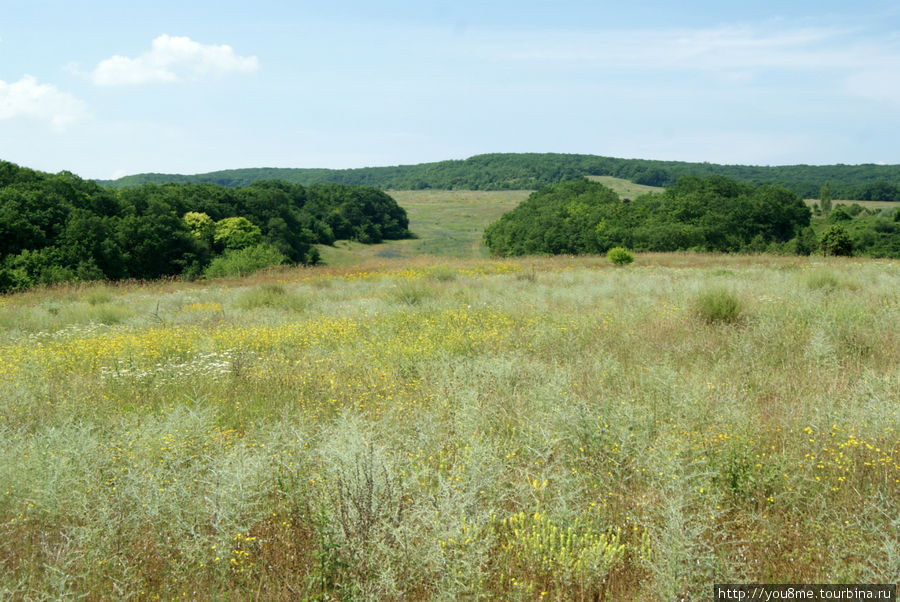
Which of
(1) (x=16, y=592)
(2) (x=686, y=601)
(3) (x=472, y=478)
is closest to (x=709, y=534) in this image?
(2) (x=686, y=601)

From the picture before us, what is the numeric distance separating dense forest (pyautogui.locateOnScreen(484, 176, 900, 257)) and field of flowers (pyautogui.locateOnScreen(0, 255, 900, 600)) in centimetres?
4800

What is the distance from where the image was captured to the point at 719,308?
8.66 meters

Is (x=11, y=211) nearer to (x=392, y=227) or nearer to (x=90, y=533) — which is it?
(x=90, y=533)

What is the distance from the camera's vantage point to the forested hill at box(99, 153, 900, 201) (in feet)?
404

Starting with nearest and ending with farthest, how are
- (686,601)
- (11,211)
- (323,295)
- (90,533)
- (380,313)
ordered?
(686,601)
(90,533)
(380,313)
(323,295)
(11,211)

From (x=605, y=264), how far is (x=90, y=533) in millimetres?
26876

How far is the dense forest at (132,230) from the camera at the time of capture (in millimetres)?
31562

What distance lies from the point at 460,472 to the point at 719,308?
268 inches

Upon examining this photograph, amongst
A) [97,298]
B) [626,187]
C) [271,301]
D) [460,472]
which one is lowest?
[97,298]

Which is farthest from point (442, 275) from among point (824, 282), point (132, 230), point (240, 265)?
point (132, 230)

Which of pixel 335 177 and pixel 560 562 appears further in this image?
pixel 335 177

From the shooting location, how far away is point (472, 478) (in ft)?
11.0

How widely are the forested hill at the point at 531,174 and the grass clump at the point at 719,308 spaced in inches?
4471

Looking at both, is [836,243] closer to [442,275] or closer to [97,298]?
[442,275]
